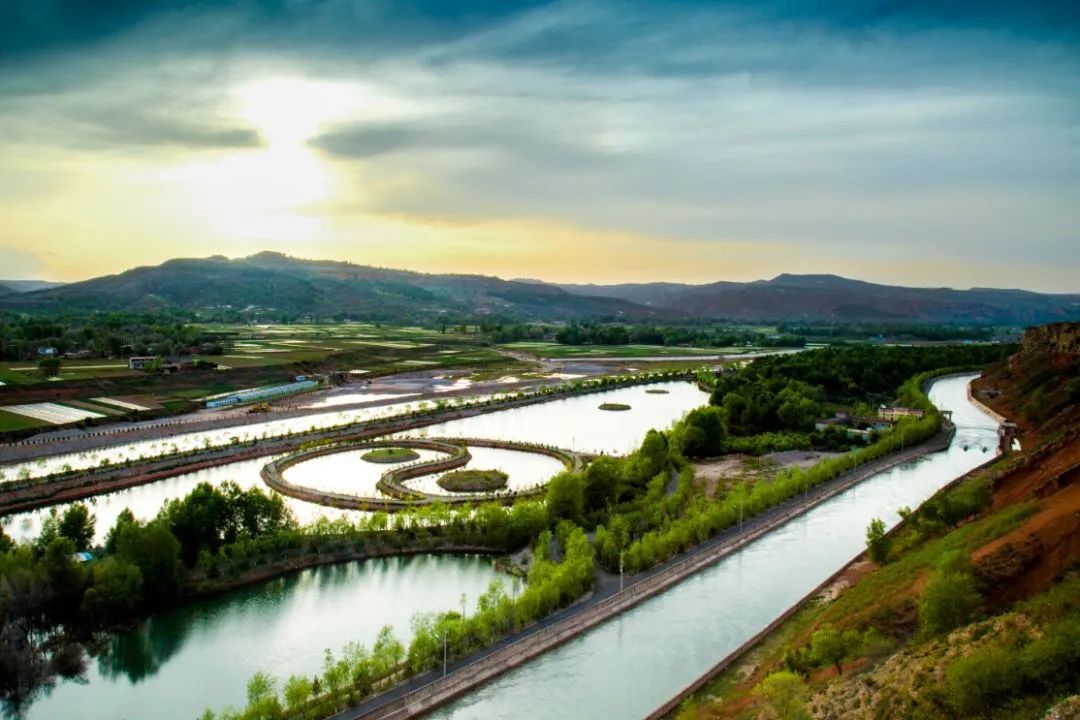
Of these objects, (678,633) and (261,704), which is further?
(678,633)

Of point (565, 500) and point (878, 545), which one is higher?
point (565, 500)

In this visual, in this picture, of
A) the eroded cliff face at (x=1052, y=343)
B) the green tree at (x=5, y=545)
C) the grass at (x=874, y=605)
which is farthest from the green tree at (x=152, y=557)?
the eroded cliff face at (x=1052, y=343)

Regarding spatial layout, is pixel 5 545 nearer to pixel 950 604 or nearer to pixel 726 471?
pixel 950 604

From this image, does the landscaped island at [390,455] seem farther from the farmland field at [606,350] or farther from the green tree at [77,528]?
the farmland field at [606,350]

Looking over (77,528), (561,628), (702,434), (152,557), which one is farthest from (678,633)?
(702,434)

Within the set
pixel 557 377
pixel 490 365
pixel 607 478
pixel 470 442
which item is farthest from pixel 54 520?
pixel 490 365

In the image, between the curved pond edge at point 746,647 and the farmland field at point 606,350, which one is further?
the farmland field at point 606,350
